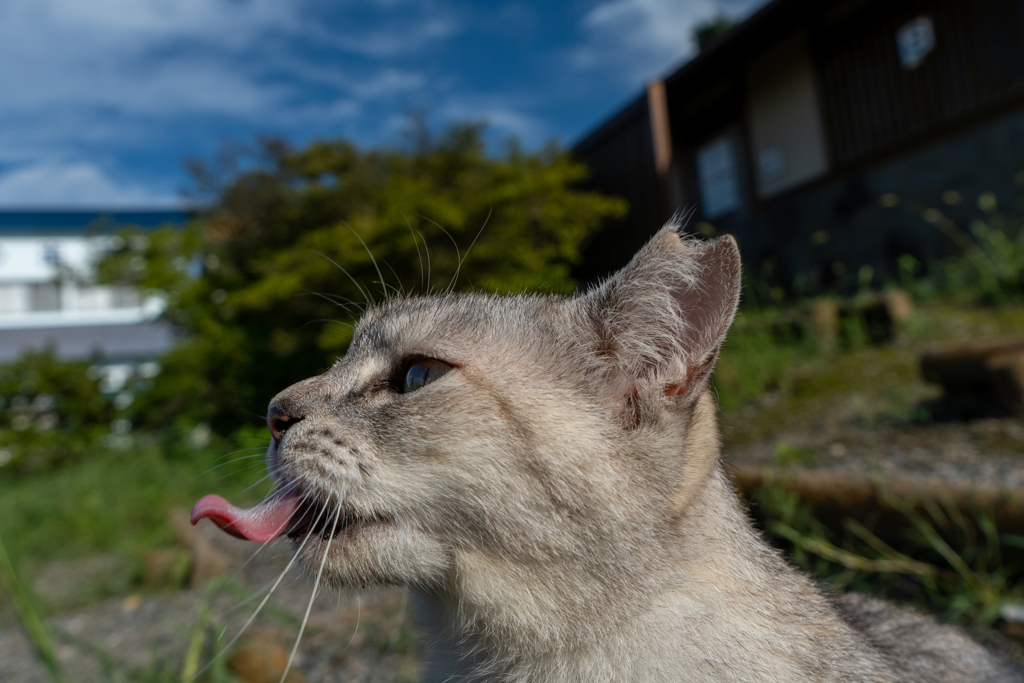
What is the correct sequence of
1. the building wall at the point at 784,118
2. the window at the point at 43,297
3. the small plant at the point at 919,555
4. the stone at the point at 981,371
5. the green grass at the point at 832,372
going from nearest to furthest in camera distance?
the small plant at the point at 919,555 → the stone at the point at 981,371 → the green grass at the point at 832,372 → the building wall at the point at 784,118 → the window at the point at 43,297

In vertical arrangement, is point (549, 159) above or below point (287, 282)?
above

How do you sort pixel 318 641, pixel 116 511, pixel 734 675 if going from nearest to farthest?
pixel 734 675
pixel 318 641
pixel 116 511

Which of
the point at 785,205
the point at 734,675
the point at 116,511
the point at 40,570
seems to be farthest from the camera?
the point at 785,205

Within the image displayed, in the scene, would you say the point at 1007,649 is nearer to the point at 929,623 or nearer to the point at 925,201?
the point at 929,623

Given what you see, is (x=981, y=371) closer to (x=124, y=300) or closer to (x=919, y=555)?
(x=919, y=555)

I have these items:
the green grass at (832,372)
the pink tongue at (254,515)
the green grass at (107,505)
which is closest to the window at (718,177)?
the green grass at (832,372)

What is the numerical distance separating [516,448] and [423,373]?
0.36 m

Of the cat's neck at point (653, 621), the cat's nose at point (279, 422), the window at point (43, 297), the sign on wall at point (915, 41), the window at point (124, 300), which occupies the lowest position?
Answer: the cat's neck at point (653, 621)

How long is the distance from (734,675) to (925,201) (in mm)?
8846

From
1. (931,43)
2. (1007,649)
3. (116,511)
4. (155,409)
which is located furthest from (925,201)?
(155,409)

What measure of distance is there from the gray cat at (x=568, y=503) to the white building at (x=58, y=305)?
2587 cm

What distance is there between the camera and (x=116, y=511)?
25.0 feet

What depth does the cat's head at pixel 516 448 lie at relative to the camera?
4.88ft

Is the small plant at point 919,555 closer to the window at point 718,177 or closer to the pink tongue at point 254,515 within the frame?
the pink tongue at point 254,515
